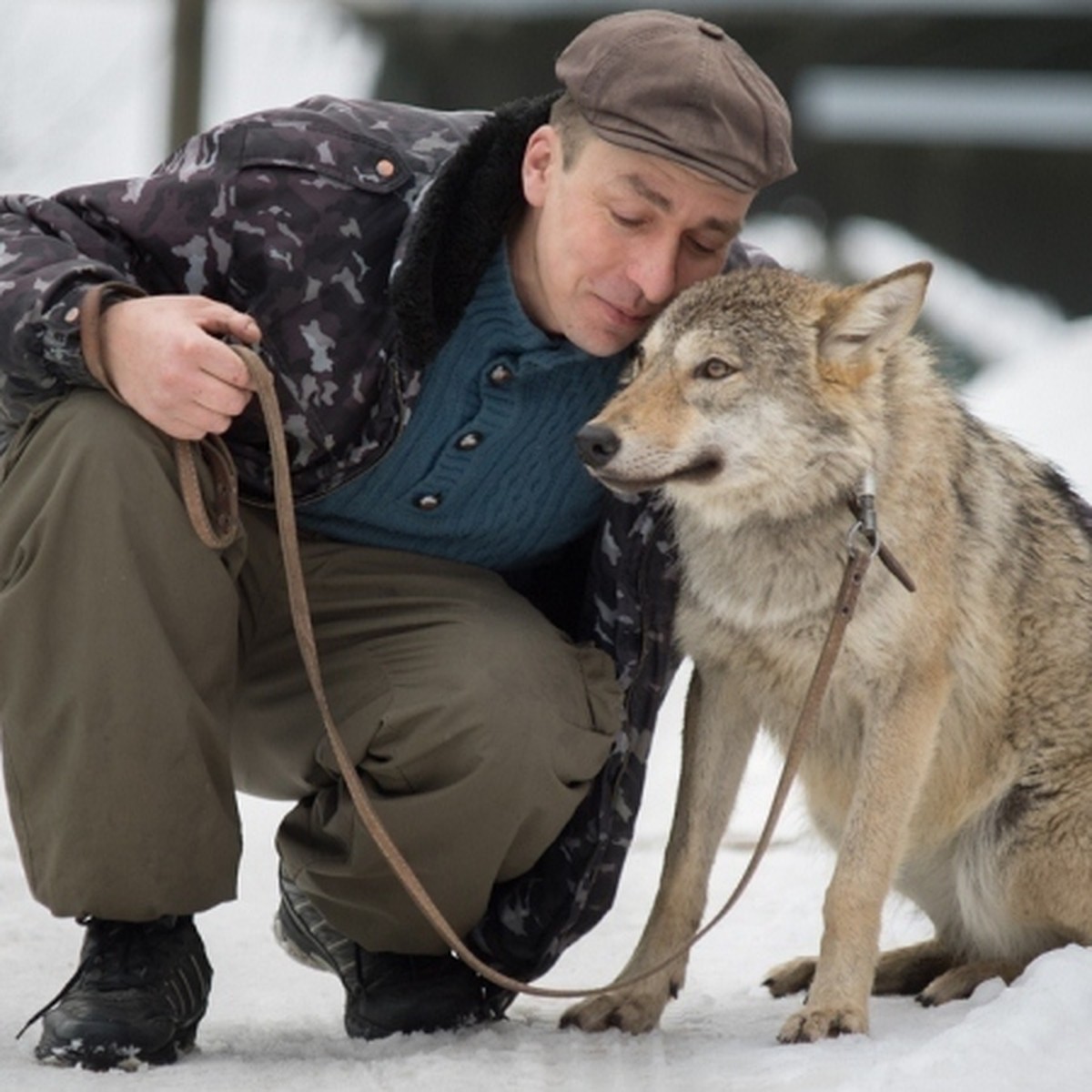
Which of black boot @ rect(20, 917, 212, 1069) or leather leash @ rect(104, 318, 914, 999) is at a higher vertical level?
leather leash @ rect(104, 318, 914, 999)

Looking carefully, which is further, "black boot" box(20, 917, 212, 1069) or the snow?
"black boot" box(20, 917, 212, 1069)

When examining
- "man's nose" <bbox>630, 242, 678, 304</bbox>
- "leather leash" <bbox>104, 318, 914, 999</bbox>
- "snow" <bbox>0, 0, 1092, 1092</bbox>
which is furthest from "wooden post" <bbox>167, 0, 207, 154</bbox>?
"leather leash" <bbox>104, 318, 914, 999</bbox>

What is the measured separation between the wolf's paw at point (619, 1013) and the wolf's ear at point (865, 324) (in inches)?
45.1

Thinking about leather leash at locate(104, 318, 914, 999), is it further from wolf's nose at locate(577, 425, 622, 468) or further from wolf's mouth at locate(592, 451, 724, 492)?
wolf's nose at locate(577, 425, 622, 468)

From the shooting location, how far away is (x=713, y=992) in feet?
12.6

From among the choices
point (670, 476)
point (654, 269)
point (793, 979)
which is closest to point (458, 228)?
point (654, 269)

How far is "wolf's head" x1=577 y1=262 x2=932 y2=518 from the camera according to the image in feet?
11.0

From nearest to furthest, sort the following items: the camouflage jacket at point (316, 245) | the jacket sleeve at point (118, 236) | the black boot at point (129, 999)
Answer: the black boot at point (129, 999) → the jacket sleeve at point (118, 236) → the camouflage jacket at point (316, 245)

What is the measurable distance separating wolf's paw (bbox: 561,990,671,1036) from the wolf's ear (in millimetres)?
1145

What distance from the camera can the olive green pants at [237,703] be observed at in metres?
2.97

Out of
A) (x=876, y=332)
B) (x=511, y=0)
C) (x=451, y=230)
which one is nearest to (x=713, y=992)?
(x=876, y=332)

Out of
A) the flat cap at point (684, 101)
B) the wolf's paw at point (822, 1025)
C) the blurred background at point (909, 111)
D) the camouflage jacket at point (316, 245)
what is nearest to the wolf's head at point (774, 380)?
the flat cap at point (684, 101)

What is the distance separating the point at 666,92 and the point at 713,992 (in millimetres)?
1784

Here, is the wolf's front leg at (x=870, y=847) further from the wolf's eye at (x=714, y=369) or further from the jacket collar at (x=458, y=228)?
the jacket collar at (x=458, y=228)
